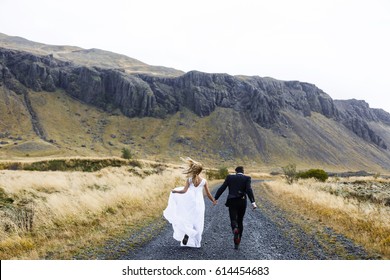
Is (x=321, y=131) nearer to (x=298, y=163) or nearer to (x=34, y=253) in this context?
(x=298, y=163)

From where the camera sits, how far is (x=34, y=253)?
8266mm

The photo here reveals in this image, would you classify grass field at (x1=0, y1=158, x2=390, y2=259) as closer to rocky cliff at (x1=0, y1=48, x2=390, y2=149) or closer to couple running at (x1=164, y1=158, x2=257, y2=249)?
couple running at (x1=164, y1=158, x2=257, y2=249)

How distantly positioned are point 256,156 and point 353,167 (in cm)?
4463

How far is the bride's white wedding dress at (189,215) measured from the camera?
959 centimetres

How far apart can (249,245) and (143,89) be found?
557 ft

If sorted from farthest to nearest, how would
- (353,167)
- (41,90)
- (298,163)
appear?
(41,90), (353,167), (298,163)

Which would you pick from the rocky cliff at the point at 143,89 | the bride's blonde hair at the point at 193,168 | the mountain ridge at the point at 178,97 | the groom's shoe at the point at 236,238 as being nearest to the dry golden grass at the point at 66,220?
the bride's blonde hair at the point at 193,168

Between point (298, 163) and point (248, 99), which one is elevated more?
point (248, 99)

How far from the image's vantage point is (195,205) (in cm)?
985

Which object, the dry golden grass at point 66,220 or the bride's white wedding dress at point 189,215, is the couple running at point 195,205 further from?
the dry golden grass at point 66,220

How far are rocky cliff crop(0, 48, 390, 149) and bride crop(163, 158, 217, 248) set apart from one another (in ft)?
512

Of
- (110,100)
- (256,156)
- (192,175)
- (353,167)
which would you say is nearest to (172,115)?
(110,100)

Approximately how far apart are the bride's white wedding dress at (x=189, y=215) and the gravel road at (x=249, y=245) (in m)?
0.33

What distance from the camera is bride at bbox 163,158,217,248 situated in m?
9.59
